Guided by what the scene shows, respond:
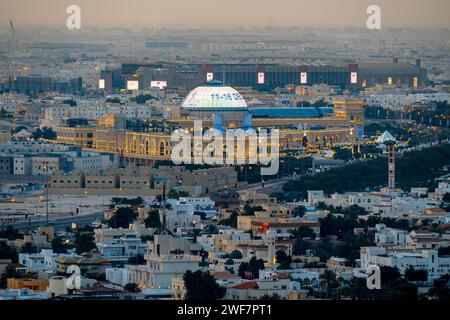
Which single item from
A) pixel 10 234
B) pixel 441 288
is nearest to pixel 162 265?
pixel 441 288

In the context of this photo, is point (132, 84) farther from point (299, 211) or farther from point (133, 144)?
point (299, 211)

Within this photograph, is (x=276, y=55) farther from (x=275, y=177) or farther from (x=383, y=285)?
(x=383, y=285)

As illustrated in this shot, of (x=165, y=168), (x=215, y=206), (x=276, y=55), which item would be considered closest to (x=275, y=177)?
(x=165, y=168)

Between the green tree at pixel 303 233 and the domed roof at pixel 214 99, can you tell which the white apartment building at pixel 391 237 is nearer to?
the green tree at pixel 303 233

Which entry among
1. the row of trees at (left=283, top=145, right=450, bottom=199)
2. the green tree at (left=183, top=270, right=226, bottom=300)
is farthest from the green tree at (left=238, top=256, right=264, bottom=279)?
the row of trees at (left=283, top=145, right=450, bottom=199)

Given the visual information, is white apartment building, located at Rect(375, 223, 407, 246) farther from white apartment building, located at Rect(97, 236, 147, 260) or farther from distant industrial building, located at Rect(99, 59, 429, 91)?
distant industrial building, located at Rect(99, 59, 429, 91)
